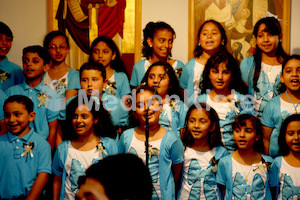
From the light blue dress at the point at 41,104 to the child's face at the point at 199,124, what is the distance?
1156 mm

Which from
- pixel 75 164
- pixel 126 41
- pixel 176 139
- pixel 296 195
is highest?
pixel 126 41

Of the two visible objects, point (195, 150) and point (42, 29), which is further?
point (42, 29)

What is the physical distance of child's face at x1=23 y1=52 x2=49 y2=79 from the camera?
11.1 feet

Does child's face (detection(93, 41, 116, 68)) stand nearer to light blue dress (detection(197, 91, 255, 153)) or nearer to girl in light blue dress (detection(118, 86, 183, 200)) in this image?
girl in light blue dress (detection(118, 86, 183, 200))

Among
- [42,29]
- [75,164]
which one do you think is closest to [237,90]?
[75,164]

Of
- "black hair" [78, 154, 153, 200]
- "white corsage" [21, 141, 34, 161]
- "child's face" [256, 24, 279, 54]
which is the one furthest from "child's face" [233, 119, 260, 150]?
"black hair" [78, 154, 153, 200]

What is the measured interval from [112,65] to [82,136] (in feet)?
3.31

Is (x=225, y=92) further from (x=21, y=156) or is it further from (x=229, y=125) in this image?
(x=21, y=156)

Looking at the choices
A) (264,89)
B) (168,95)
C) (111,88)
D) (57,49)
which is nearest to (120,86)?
(111,88)

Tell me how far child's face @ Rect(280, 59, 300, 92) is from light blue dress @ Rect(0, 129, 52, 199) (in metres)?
1.90

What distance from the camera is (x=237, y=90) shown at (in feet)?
10.7

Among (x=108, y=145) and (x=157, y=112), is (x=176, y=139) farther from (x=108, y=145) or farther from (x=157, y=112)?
(x=108, y=145)

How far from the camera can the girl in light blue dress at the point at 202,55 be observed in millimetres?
3449

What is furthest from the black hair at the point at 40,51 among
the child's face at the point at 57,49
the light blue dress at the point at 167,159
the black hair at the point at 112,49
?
the light blue dress at the point at 167,159
